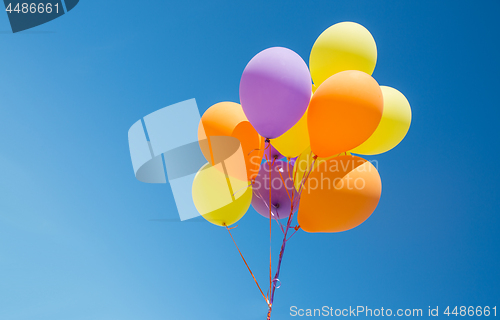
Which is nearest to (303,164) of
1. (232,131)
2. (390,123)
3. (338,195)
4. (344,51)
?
(338,195)

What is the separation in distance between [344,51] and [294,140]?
3.35ft

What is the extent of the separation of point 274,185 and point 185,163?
1.09 m

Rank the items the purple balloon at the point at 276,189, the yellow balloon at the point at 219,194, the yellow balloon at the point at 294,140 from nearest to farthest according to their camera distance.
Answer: the yellow balloon at the point at 294,140, the yellow balloon at the point at 219,194, the purple balloon at the point at 276,189

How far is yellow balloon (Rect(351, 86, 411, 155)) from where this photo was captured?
3.49 meters

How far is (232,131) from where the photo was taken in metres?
3.75

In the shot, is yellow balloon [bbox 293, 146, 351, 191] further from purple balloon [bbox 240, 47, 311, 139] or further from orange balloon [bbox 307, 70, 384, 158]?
purple balloon [bbox 240, 47, 311, 139]

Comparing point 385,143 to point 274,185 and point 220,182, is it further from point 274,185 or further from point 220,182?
point 220,182

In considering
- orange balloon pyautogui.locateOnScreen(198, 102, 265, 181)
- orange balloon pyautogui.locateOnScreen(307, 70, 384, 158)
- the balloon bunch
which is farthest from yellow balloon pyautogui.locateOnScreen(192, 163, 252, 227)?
orange balloon pyautogui.locateOnScreen(307, 70, 384, 158)

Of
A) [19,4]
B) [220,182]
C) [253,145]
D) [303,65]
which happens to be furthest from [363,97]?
[19,4]

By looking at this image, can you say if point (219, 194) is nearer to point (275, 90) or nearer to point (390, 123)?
point (275, 90)

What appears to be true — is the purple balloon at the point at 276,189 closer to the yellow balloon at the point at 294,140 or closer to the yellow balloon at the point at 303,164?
the yellow balloon at the point at 303,164

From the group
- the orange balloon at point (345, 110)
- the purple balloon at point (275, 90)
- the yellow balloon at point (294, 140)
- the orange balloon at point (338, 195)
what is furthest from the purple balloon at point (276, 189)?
the orange balloon at point (345, 110)

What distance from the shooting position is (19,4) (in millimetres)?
5297

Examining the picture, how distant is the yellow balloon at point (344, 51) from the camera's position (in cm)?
351
